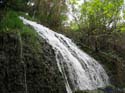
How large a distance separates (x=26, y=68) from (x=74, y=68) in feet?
7.62

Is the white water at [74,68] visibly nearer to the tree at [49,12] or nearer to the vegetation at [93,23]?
the vegetation at [93,23]

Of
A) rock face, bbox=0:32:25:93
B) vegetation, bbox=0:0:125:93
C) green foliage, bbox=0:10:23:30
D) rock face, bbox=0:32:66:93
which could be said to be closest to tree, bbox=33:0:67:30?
vegetation, bbox=0:0:125:93

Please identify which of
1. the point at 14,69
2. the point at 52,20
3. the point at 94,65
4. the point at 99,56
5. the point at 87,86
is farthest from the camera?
the point at 52,20

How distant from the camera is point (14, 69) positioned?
7.17 meters

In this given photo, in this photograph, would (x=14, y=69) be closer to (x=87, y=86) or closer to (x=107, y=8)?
(x=87, y=86)

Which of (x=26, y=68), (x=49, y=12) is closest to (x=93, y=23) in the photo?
(x=49, y=12)

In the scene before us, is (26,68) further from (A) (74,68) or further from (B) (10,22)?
(A) (74,68)

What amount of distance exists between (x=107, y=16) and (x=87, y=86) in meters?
6.07

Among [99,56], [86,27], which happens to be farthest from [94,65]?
[86,27]

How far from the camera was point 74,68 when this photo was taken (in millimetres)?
9359

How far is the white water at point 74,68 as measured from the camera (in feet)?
28.7

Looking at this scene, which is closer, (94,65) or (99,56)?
(94,65)

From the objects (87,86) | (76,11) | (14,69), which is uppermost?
(76,11)

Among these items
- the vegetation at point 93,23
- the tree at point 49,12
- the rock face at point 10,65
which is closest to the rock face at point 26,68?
the rock face at point 10,65
